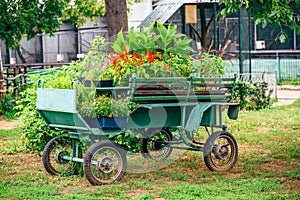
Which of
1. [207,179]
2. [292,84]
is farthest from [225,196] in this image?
[292,84]

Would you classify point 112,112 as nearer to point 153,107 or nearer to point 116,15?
point 153,107

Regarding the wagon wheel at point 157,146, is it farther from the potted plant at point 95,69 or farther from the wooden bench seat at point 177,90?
the potted plant at point 95,69

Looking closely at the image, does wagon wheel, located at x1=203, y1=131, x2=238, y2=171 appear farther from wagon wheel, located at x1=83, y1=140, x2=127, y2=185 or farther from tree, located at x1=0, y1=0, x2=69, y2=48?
tree, located at x1=0, y1=0, x2=69, y2=48

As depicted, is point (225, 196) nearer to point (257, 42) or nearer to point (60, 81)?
point (60, 81)

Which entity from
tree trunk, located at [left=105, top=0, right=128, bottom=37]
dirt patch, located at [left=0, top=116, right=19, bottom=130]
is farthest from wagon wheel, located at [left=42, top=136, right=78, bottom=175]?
dirt patch, located at [left=0, top=116, right=19, bottom=130]

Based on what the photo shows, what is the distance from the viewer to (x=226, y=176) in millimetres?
7734

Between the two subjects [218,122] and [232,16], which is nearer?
[218,122]

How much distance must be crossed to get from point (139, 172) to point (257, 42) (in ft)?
49.8

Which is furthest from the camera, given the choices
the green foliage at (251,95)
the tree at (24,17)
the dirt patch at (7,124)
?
the tree at (24,17)

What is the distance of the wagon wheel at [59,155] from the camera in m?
7.79

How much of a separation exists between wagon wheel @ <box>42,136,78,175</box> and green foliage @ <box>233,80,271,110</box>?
716cm

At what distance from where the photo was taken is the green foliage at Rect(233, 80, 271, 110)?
14609 mm

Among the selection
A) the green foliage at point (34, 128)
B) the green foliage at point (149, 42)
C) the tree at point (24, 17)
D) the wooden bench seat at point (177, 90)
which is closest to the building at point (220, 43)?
the tree at point (24, 17)

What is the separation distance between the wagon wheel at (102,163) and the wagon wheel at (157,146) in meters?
1.22
